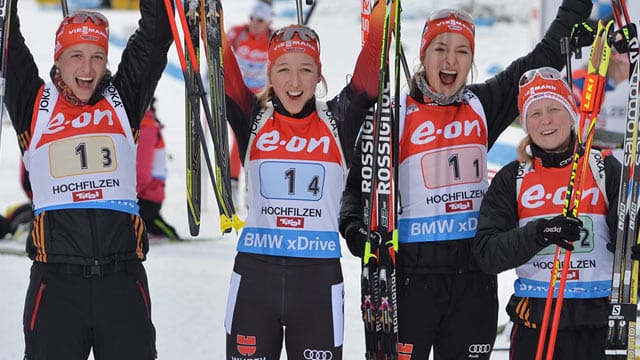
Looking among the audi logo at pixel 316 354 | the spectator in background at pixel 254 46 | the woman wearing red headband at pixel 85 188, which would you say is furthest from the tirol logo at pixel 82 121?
the spectator in background at pixel 254 46

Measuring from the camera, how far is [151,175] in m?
7.57

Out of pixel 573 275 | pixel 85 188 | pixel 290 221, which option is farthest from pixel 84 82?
pixel 573 275

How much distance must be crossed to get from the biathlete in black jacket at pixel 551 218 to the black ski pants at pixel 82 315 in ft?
3.74

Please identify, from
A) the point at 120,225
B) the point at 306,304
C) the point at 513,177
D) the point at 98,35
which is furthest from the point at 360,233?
the point at 98,35

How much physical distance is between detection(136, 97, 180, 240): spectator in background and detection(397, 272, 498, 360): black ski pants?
439 centimetres

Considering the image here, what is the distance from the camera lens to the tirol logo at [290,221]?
3264 mm

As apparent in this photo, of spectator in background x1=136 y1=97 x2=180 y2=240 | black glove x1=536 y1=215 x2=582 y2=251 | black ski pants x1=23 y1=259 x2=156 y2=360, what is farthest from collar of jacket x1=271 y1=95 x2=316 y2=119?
spectator in background x1=136 y1=97 x2=180 y2=240

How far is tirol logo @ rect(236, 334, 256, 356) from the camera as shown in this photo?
3.25m

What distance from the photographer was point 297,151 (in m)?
3.28

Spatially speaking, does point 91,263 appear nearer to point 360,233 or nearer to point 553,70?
point 360,233

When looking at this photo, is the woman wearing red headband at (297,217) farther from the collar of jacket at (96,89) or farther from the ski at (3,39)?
the ski at (3,39)

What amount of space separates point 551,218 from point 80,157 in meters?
1.51

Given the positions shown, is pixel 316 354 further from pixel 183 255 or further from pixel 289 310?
pixel 183 255

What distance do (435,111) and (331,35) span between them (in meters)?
14.4
